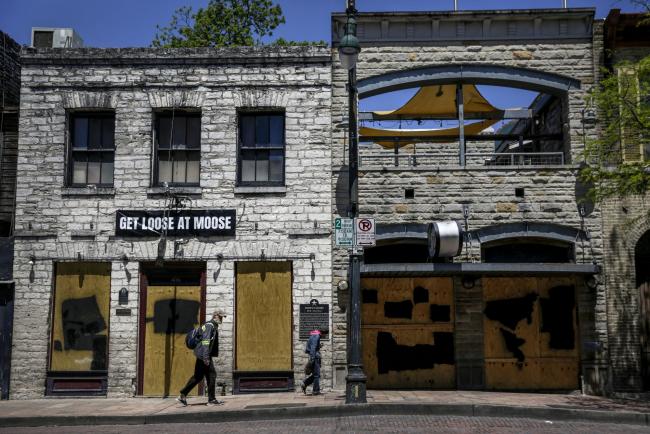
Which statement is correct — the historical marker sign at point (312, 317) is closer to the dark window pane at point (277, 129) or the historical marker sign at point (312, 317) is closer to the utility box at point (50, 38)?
the dark window pane at point (277, 129)

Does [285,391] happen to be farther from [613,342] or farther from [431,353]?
[613,342]

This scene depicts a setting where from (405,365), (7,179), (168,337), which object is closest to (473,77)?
(405,365)

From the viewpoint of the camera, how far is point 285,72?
1633 centimetres

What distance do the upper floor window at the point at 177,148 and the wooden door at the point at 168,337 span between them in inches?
96.3

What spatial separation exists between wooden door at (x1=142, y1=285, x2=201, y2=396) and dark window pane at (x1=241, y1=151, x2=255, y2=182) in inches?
103

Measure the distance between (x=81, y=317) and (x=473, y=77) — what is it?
10028 mm

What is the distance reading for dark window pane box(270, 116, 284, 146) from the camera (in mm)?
16422

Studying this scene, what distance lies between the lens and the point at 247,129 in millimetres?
16516

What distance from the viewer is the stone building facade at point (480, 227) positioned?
15.9 meters

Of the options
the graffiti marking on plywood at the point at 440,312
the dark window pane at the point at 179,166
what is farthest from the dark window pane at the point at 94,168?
the graffiti marking on plywood at the point at 440,312

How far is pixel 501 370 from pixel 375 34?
311 inches

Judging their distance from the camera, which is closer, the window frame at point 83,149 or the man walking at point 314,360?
the man walking at point 314,360

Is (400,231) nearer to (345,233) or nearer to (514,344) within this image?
(345,233)

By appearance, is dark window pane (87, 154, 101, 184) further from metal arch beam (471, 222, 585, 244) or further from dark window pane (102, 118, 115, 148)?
metal arch beam (471, 222, 585, 244)
